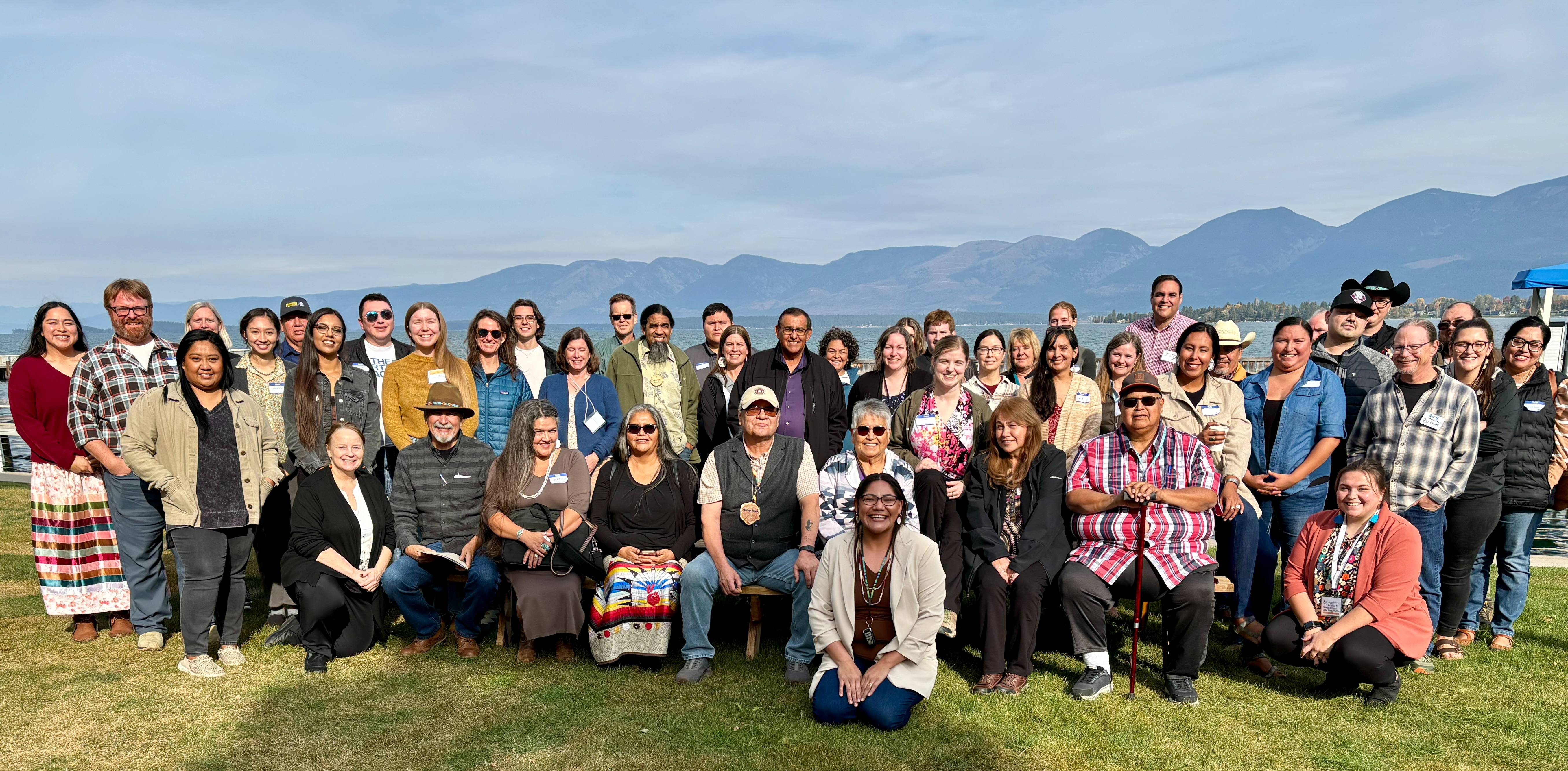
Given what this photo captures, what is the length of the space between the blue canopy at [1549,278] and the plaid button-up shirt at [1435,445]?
32.7ft

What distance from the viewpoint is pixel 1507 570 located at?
517cm

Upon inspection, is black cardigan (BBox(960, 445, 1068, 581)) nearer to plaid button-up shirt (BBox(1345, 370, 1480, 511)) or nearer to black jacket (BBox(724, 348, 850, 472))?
black jacket (BBox(724, 348, 850, 472))

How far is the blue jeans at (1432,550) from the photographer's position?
15.9ft

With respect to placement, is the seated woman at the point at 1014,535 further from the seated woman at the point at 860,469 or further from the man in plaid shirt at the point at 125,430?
the man in plaid shirt at the point at 125,430

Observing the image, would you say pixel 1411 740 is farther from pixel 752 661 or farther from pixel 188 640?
pixel 188 640

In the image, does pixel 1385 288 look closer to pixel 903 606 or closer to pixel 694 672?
pixel 903 606

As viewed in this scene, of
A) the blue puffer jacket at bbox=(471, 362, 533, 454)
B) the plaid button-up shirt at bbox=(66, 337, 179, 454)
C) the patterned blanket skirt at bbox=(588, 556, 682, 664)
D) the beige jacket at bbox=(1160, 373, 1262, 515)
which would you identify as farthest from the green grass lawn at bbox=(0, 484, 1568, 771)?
the blue puffer jacket at bbox=(471, 362, 533, 454)

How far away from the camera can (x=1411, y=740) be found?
396 cm

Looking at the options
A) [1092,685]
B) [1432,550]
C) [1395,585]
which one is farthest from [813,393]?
[1432,550]

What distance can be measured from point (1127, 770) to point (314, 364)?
4977 mm

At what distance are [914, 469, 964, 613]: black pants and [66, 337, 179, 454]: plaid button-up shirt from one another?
437 cm

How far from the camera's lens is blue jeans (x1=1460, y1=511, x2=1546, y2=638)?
5129 mm

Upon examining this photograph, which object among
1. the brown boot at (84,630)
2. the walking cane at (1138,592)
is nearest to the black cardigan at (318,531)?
the brown boot at (84,630)

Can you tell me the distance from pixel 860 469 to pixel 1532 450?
379 centimetres
